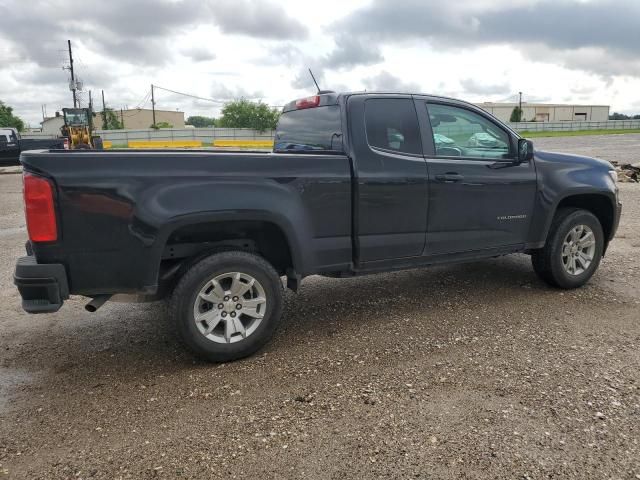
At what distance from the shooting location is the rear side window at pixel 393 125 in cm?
416

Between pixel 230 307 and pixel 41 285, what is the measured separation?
1202 mm

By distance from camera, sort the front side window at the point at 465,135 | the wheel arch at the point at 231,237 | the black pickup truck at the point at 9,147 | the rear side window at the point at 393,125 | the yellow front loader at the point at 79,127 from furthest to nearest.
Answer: the yellow front loader at the point at 79,127
the black pickup truck at the point at 9,147
the front side window at the point at 465,135
the rear side window at the point at 393,125
the wheel arch at the point at 231,237

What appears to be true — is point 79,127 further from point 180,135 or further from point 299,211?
point 299,211

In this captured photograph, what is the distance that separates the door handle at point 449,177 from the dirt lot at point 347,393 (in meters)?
1.20

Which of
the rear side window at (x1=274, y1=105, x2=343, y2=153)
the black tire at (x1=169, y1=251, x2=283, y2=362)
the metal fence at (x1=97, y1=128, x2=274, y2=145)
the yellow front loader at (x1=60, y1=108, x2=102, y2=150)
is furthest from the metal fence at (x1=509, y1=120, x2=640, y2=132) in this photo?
the black tire at (x1=169, y1=251, x2=283, y2=362)

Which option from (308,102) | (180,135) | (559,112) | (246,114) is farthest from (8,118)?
(559,112)

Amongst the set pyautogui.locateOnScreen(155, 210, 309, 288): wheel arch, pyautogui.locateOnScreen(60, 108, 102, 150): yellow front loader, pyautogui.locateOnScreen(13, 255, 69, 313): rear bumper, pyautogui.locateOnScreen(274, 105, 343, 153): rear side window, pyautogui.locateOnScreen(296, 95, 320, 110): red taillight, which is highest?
pyautogui.locateOnScreen(60, 108, 102, 150): yellow front loader

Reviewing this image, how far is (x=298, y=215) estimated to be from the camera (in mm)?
3775

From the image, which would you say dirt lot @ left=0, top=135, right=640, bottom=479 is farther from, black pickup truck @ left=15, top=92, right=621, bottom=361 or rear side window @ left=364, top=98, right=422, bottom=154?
rear side window @ left=364, top=98, right=422, bottom=154

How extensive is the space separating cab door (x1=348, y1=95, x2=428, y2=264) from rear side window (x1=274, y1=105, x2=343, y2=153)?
0.18 meters

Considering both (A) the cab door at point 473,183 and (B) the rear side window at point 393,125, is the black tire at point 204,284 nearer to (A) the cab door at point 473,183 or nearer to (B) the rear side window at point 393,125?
(B) the rear side window at point 393,125

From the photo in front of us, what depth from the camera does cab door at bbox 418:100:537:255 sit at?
439cm

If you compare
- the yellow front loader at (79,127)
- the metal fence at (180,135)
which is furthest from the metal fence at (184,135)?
the yellow front loader at (79,127)

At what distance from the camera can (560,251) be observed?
505 cm
